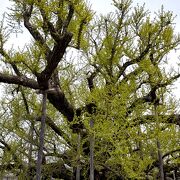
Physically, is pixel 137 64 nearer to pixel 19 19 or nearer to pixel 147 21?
pixel 147 21

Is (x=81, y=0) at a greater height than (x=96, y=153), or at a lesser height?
greater

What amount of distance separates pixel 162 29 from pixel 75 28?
2285 millimetres

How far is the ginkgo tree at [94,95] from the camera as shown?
605 centimetres

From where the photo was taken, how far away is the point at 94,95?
6793mm

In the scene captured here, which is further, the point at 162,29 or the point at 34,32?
the point at 162,29

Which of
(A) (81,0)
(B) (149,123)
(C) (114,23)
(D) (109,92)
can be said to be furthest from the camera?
(C) (114,23)

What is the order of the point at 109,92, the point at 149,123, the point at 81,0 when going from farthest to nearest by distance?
the point at 149,123 < the point at 109,92 < the point at 81,0

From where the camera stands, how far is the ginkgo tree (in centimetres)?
605

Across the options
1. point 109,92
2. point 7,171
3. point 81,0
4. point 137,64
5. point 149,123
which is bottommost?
point 7,171

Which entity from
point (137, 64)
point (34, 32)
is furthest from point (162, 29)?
point (34, 32)

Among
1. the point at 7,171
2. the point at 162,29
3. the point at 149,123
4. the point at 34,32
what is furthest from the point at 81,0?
the point at 7,171

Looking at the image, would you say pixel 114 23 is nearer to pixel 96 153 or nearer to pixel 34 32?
pixel 34 32

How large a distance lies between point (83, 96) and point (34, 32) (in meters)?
2.08

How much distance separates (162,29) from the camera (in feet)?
25.3
